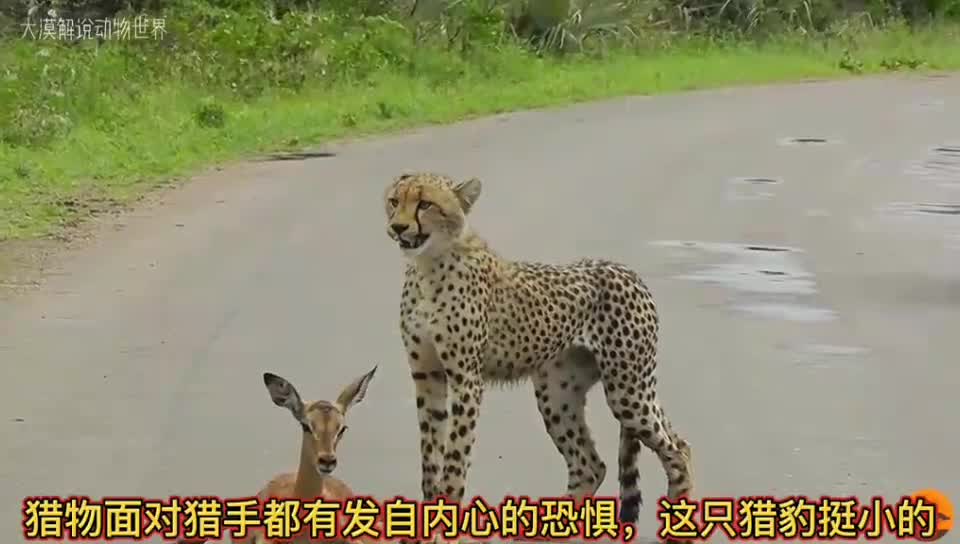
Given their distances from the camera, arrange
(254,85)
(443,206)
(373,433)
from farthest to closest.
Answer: (254,85) → (373,433) → (443,206)

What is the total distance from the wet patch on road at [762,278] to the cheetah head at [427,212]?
547 centimetres

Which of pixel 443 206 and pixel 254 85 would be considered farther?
pixel 254 85

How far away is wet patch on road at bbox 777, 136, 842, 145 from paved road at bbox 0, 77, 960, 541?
90 cm

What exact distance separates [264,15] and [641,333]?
22692 mm

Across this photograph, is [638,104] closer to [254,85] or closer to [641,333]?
[254,85]

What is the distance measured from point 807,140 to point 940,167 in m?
2.30

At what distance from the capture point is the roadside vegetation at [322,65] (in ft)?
65.9

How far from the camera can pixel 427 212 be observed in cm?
719

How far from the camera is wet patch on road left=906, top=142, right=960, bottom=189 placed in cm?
2003

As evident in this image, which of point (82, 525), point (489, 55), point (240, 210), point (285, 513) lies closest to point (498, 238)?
point (240, 210)

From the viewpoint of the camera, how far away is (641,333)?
295 inches

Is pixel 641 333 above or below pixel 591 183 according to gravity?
above

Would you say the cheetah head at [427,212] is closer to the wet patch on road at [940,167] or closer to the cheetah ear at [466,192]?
the cheetah ear at [466,192]

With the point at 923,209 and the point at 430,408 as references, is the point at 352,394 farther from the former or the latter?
the point at 923,209
